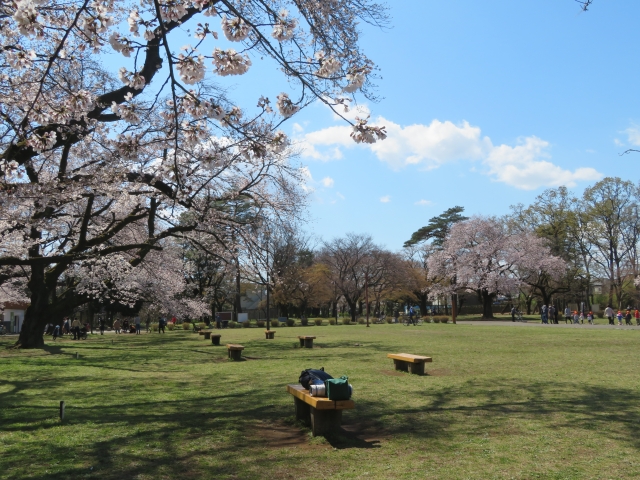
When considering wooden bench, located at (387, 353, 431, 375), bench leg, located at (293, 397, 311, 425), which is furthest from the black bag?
wooden bench, located at (387, 353, 431, 375)

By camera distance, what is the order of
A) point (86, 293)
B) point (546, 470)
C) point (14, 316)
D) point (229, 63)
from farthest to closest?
point (14, 316) → point (86, 293) → point (229, 63) → point (546, 470)

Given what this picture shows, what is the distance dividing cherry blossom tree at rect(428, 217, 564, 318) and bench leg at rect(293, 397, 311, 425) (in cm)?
4479

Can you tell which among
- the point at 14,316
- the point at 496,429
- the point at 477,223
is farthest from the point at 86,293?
the point at 477,223

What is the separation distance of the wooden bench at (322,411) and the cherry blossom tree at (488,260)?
45.0 meters

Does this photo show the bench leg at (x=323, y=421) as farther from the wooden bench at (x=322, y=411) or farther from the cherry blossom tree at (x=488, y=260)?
the cherry blossom tree at (x=488, y=260)

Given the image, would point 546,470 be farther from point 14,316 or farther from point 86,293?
point 14,316

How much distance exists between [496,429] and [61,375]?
9471 millimetres

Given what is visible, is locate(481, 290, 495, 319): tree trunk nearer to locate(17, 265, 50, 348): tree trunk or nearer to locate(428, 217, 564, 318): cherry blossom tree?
locate(428, 217, 564, 318): cherry blossom tree

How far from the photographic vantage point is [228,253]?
16.6 metres

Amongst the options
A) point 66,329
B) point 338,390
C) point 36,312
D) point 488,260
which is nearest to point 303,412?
point 338,390

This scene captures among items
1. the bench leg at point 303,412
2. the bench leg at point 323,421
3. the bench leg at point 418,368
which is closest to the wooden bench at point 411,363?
the bench leg at point 418,368

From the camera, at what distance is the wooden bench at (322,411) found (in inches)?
213

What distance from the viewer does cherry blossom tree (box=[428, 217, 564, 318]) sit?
155ft

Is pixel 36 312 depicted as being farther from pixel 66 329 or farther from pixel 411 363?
pixel 66 329
